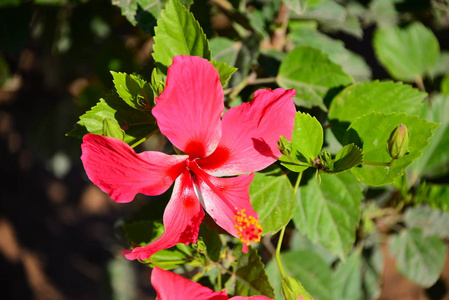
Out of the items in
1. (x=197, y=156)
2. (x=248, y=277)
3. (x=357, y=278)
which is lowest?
(x=357, y=278)

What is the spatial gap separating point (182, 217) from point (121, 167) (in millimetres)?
133

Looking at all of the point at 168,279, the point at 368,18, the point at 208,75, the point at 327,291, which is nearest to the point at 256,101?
the point at 208,75

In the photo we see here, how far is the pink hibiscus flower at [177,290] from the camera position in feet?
2.16

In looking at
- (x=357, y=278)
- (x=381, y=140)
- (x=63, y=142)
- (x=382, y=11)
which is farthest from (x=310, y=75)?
(x=63, y=142)

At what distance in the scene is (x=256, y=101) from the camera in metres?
0.64

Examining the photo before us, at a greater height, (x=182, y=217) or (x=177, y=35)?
(x=177, y=35)

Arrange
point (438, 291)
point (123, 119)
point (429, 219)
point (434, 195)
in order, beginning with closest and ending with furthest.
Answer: point (123, 119) < point (434, 195) < point (429, 219) < point (438, 291)

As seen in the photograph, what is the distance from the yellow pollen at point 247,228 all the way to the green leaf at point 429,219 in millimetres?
896

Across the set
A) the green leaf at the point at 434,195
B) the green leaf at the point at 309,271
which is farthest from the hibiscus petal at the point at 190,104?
the green leaf at the point at 434,195

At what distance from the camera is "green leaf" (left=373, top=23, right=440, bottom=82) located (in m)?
1.51

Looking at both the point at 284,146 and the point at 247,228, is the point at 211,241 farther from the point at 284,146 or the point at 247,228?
the point at 284,146

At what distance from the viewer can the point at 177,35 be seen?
73 centimetres

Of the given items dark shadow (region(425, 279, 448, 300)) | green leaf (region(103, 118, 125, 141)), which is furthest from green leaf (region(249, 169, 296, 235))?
dark shadow (region(425, 279, 448, 300))

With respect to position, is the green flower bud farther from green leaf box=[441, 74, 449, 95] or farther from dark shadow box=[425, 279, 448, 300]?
dark shadow box=[425, 279, 448, 300]
